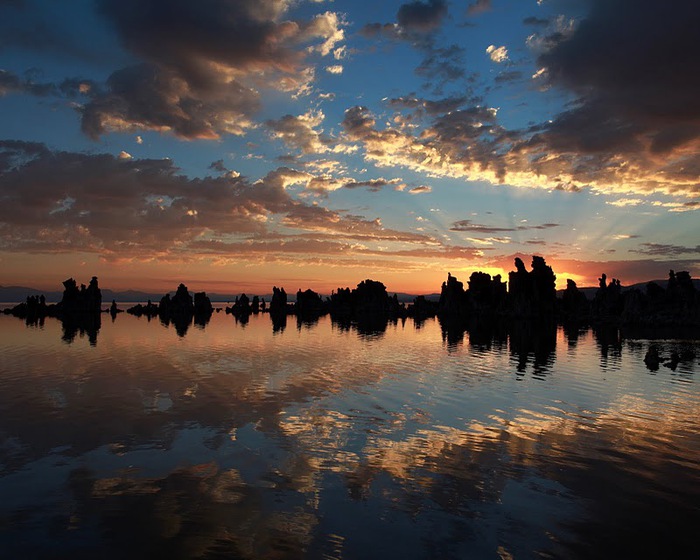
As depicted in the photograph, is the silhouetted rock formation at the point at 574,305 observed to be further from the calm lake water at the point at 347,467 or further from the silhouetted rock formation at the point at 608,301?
the calm lake water at the point at 347,467

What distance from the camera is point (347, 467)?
61.1ft

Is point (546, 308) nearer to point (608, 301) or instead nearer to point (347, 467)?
point (608, 301)

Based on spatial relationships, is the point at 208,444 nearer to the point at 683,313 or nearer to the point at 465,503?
the point at 465,503

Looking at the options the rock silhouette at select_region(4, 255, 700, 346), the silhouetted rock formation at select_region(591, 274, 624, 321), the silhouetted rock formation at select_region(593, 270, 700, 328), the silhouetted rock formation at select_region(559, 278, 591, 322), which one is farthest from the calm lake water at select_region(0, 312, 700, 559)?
the silhouetted rock formation at select_region(559, 278, 591, 322)

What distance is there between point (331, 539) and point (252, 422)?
13801 millimetres

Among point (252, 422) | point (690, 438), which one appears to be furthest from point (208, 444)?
point (690, 438)

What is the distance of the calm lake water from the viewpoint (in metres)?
12.9

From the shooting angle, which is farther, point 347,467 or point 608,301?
point 608,301

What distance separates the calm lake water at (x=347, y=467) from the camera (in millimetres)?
12906

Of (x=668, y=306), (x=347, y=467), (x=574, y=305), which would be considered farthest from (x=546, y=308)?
(x=347, y=467)

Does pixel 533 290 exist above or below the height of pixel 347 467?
above

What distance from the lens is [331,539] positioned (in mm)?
12875

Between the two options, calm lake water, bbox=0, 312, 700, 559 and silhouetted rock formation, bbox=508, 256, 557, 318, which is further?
silhouetted rock formation, bbox=508, 256, 557, 318

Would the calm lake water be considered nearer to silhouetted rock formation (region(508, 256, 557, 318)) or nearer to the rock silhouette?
the rock silhouette
